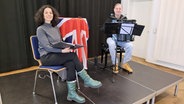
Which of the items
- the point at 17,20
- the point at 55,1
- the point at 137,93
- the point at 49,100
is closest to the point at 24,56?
the point at 17,20

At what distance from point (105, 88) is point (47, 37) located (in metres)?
1.16

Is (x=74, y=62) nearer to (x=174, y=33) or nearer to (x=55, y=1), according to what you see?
(x=55, y=1)

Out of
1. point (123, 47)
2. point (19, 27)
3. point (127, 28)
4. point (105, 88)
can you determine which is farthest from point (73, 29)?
point (19, 27)

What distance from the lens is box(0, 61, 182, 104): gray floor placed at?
2.08m

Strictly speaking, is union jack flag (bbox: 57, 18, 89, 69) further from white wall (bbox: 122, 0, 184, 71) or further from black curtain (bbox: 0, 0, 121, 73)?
white wall (bbox: 122, 0, 184, 71)

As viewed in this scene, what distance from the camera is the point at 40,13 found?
6.96 feet

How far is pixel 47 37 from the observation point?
2086 millimetres

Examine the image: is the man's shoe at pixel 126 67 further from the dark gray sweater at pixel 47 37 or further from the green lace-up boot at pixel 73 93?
the dark gray sweater at pixel 47 37

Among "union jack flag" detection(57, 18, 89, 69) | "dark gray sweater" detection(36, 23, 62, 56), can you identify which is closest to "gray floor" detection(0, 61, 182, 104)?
"dark gray sweater" detection(36, 23, 62, 56)

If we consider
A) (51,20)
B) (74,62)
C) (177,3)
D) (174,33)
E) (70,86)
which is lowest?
(70,86)

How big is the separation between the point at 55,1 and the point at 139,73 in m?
2.33

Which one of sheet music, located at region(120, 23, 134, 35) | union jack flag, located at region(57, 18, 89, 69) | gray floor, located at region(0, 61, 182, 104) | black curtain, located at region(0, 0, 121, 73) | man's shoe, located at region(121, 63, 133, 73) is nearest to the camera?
gray floor, located at region(0, 61, 182, 104)

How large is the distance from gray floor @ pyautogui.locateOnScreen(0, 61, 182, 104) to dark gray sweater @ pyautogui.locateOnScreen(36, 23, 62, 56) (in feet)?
2.06

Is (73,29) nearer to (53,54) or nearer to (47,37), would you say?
(47,37)
